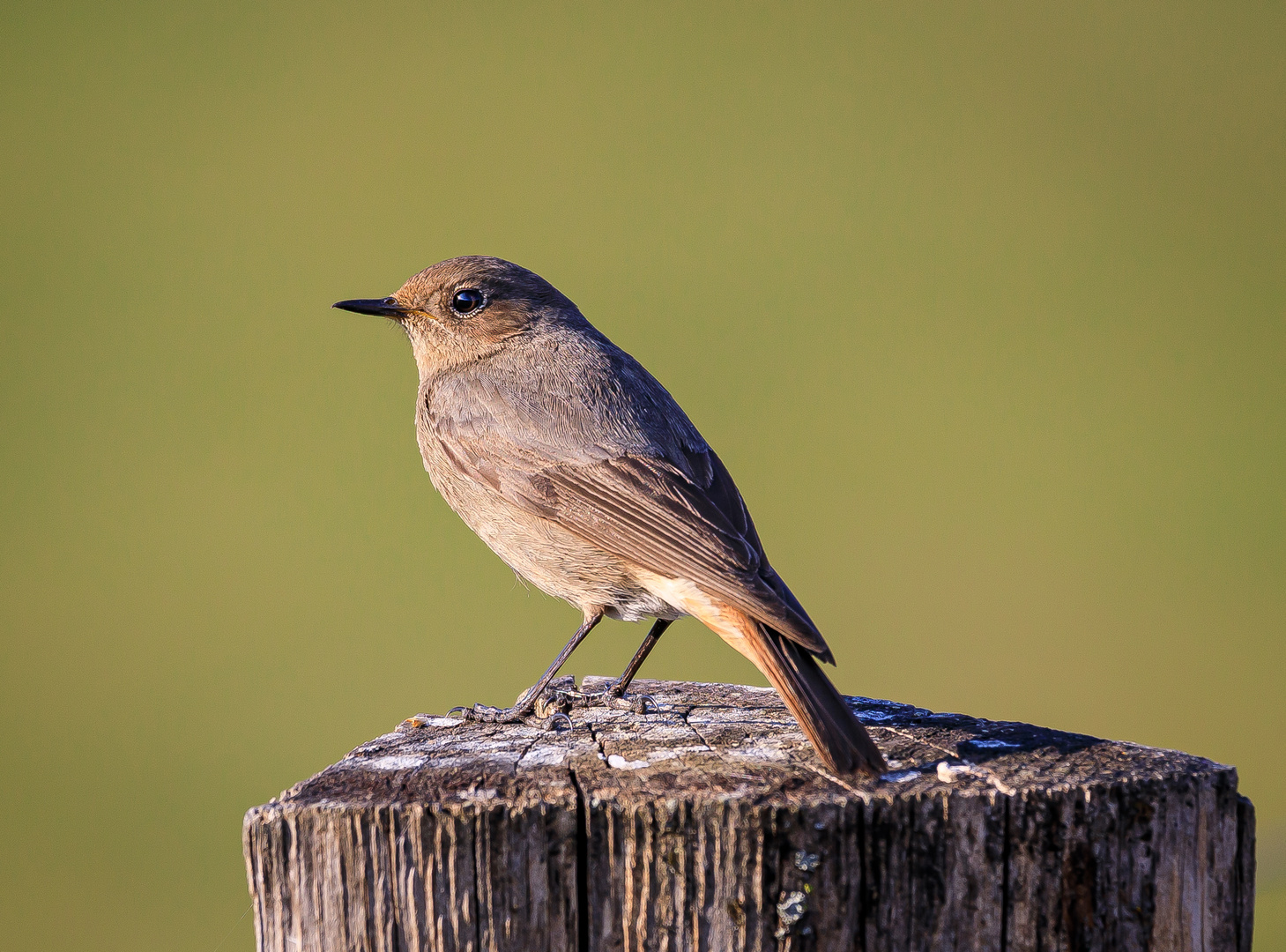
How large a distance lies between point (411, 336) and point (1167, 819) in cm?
394

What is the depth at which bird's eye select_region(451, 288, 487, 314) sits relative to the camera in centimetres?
539

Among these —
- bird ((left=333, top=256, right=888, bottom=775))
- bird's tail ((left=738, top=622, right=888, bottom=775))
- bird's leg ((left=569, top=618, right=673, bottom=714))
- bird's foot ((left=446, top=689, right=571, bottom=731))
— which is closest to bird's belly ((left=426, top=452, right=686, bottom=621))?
bird ((left=333, top=256, right=888, bottom=775))

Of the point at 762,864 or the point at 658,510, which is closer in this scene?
the point at 762,864

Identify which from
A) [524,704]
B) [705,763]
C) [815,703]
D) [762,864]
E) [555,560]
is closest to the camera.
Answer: [762,864]

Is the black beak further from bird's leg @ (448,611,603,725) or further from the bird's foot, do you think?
the bird's foot

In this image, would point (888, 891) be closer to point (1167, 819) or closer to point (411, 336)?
point (1167, 819)

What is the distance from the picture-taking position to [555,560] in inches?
178

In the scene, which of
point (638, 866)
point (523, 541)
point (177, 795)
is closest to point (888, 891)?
point (638, 866)

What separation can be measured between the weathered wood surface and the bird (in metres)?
0.60

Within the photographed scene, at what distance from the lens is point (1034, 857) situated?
2.61 m

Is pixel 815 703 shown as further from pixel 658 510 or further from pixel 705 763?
pixel 658 510

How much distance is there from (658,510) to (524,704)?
2.80 feet

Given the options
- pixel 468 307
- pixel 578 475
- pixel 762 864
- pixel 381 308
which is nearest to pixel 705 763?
pixel 762 864

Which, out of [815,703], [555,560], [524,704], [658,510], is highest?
[658,510]
